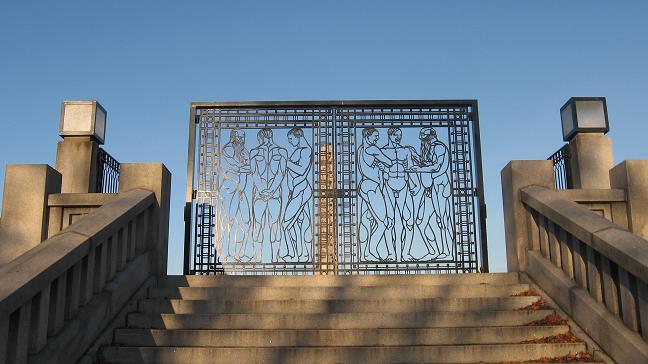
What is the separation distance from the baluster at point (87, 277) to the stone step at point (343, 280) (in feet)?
5.43

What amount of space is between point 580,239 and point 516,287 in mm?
1300

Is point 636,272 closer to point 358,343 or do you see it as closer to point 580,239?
point 580,239

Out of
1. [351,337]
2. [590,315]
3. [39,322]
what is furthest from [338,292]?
[39,322]

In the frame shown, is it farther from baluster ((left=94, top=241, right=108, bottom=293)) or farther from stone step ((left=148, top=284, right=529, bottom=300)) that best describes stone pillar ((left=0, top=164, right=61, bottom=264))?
stone step ((left=148, top=284, right=529, bottom=300))

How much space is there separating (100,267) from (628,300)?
15.0 ft

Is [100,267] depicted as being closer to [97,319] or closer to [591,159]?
[97,319]

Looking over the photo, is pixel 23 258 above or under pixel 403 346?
above

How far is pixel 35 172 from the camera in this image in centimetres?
747

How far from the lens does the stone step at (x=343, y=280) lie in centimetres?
779

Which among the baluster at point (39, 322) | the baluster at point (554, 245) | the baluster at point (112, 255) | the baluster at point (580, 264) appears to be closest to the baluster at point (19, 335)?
the baluster at point (39, 322)

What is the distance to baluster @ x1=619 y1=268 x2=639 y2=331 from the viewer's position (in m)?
5.55

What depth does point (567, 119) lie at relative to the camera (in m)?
10.1

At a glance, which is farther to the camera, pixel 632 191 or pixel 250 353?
pixel 632 191

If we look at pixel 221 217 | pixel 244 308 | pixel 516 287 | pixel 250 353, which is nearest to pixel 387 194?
pixel 221 217
